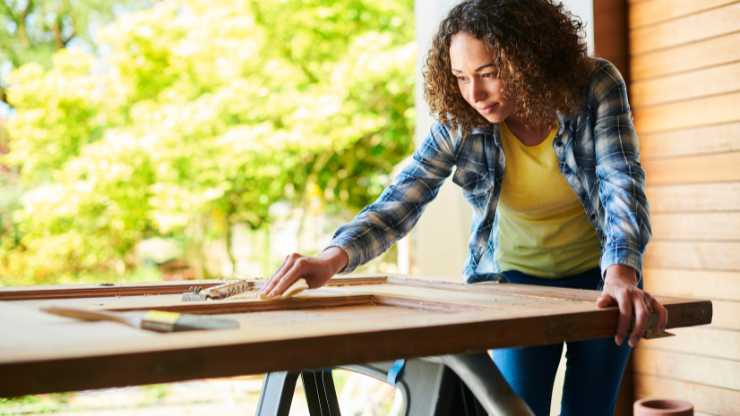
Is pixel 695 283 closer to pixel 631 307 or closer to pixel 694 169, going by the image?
pixel 694 169

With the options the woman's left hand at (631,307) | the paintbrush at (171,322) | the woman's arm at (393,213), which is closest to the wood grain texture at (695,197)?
the woman's arm at (393,213)

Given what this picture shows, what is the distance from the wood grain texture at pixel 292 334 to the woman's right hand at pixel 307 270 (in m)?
0.04

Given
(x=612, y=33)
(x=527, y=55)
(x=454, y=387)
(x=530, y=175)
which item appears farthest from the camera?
(x=612, y=33)

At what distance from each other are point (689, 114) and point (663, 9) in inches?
14.4

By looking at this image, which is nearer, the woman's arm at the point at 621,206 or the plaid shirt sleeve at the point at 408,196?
the woman's arm at the point at 621,206

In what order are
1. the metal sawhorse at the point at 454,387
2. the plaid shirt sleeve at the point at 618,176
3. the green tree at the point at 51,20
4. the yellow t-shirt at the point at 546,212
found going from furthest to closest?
the green tree at the point at 51,20, the yellow t-shirt at the point at 546,212, the plaid shirt sleeve at the point at 618,176, the metal sawhorse at the point at 454,387

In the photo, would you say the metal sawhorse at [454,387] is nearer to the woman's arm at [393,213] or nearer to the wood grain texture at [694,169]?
the woman's arm at [393,213]

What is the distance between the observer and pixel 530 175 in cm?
Answer: 175

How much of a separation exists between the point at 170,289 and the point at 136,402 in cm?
467

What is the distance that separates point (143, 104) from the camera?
7020 mm

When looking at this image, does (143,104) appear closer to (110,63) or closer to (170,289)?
(110,63)

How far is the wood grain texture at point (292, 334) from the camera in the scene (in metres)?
0.82

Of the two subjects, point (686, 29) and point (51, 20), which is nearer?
point (686, 29)

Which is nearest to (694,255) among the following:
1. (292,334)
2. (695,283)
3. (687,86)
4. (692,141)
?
(695,283)
